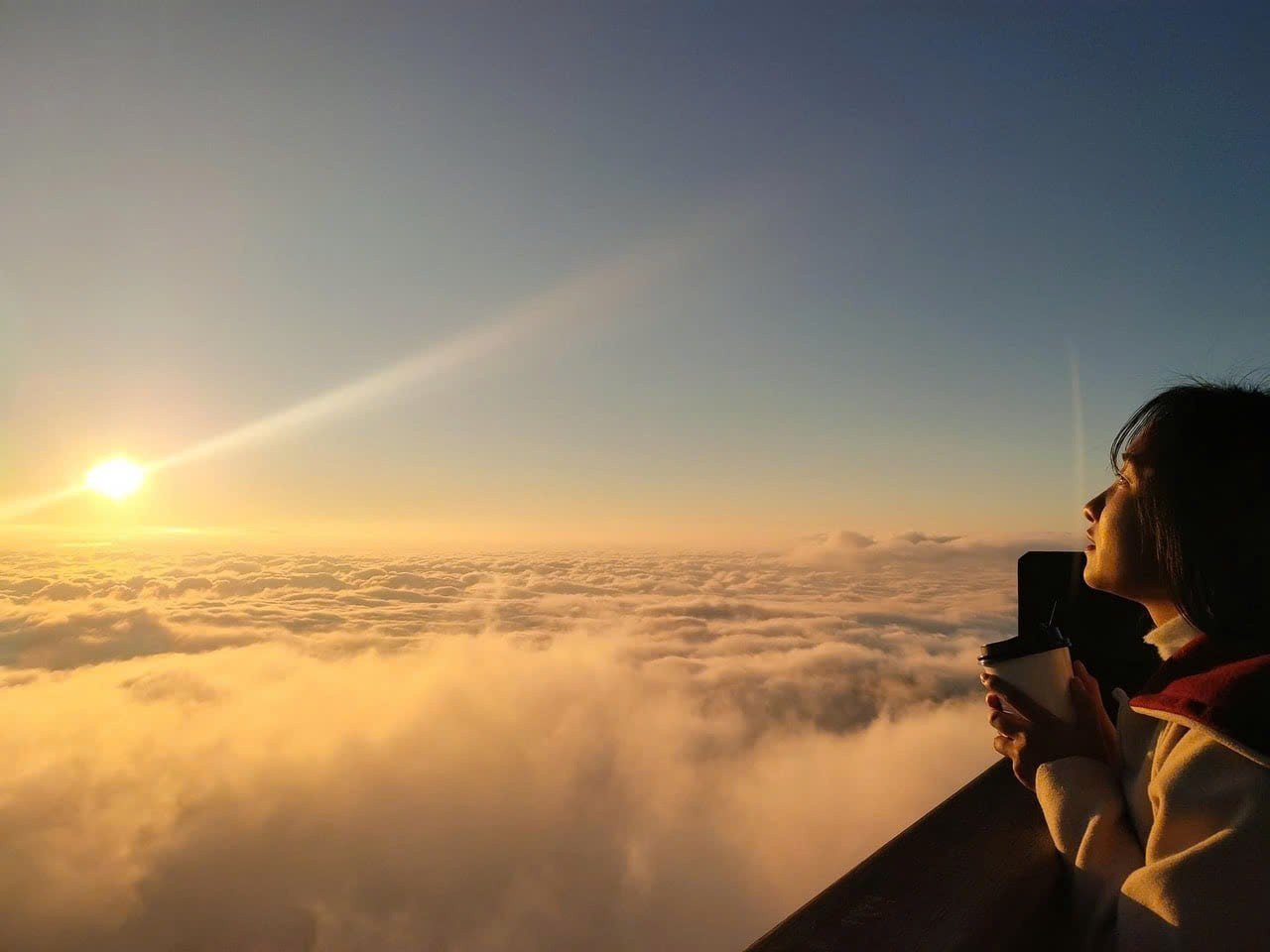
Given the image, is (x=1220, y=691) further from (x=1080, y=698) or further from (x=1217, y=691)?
(x=1080, y=698)

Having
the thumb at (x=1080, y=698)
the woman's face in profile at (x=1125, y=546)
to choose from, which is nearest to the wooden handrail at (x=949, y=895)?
the thumb at (x=1080, y=698)

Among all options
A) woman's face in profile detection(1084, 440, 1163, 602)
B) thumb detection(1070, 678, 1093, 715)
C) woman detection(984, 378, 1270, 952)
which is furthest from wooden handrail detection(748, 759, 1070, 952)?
woman's face in profile detection(1084, 440, 1163, 602)

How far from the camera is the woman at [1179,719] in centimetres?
56

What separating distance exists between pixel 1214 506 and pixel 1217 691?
22 cm

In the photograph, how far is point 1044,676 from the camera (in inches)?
32.5

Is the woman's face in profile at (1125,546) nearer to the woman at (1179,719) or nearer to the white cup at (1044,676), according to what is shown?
the woman at (1179,719)

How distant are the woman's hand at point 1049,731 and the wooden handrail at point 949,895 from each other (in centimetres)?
9

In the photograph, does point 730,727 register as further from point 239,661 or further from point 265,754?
point 239,661

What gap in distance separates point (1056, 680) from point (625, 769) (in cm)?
6898

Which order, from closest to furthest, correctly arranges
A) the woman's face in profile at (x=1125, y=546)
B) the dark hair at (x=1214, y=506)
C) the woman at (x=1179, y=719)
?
the woman at (x=1179, y=719) < the dark hair at (x=1214, y=506) < the woman's face in profile at (x=1125, y=546)

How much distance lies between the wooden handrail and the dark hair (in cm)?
33

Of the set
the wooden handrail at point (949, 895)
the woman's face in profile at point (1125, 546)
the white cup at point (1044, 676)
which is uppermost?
the woman's face in profile at point (1125, 546)

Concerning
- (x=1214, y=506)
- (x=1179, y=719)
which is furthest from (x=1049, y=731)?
(x=1214, y=506)

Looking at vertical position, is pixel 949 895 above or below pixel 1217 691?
below
